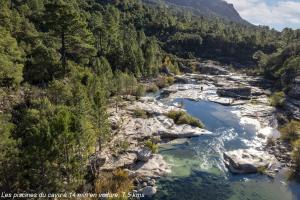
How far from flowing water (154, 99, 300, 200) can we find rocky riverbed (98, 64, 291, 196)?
1.54m

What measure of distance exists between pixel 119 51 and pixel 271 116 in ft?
162

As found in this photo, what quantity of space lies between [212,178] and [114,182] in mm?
15142

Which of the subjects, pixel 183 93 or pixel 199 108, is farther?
pixel 183 93

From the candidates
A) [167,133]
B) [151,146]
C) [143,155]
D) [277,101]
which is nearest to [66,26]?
[167,133]

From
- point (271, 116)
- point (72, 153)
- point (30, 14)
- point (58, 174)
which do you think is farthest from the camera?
point (30, 14)

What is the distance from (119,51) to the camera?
328 ft

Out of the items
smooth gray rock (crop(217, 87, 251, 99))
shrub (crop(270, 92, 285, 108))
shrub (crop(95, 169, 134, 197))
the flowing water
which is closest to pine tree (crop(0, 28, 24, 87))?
shrub (crop(95, 169, 134, 197))

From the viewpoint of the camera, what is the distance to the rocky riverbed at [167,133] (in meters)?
47.8

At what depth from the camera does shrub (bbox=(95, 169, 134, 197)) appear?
40078 mm

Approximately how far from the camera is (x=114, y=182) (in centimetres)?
4188

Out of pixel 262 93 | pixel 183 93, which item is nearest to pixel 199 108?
pixel 183 93

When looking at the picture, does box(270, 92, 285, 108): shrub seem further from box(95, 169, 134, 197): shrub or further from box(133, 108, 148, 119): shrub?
box(95, 169, 134, 197): shrub

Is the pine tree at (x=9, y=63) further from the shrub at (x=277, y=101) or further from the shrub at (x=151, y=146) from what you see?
the shrub at (x=277, y=101)

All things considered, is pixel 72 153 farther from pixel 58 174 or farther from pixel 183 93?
pixel 183 93
